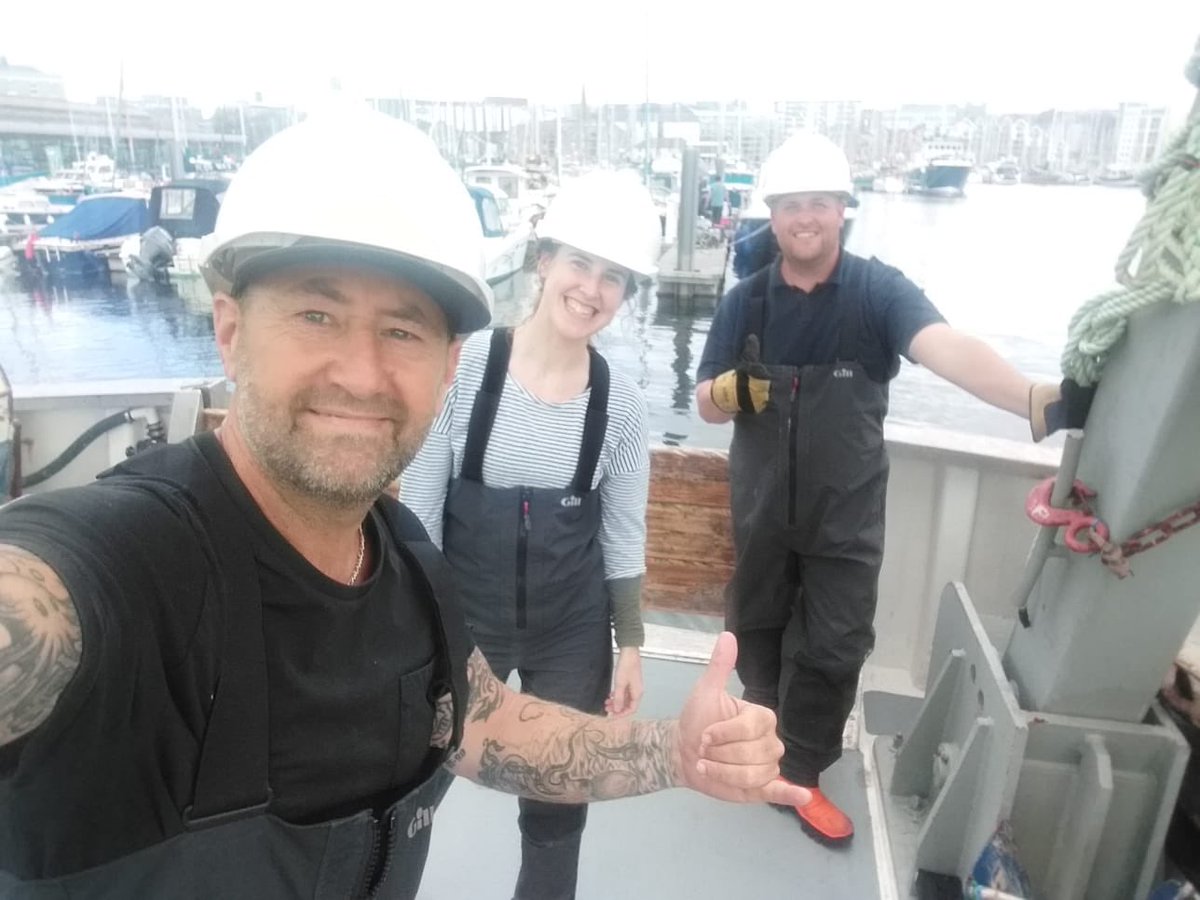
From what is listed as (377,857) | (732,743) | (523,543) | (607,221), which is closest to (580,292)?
(607,221)

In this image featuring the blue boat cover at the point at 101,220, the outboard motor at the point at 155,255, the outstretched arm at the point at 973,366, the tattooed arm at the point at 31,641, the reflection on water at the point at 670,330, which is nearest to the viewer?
the tattooed arm at the point at 31,641

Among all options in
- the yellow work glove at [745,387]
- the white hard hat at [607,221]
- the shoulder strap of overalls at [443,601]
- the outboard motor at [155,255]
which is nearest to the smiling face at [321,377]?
the shoulder strap of overalls at [443,601]

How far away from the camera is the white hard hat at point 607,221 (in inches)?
78.9

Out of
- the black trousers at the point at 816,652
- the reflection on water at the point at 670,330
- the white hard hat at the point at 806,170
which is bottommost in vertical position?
the reflection on water at the point at 670,330

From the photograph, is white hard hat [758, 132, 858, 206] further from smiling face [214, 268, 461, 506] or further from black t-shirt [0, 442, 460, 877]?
black t-shirt [0, 442, 460, 877]

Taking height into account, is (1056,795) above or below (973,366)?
below

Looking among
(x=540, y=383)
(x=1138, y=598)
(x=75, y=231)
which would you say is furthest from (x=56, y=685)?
(x=75, y=231)

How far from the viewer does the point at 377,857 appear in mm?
1122

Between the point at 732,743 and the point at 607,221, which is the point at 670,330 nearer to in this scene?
the point at 607,221

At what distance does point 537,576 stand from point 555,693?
33cm

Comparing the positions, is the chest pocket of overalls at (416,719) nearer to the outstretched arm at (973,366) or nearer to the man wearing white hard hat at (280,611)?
the man wearing white hard hat at (280,611)

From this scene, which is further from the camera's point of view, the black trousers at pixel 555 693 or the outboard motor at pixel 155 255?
the outboard motor at pixel 155 255

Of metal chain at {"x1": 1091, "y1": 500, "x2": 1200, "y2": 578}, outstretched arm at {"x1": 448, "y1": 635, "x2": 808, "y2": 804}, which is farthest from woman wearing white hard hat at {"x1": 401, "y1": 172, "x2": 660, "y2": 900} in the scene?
metal chain at {"x1": 1091, "y1": 500, "x2": 1200, "y2": 578}

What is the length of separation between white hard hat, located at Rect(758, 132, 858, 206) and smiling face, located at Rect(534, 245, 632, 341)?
26.2 inches
